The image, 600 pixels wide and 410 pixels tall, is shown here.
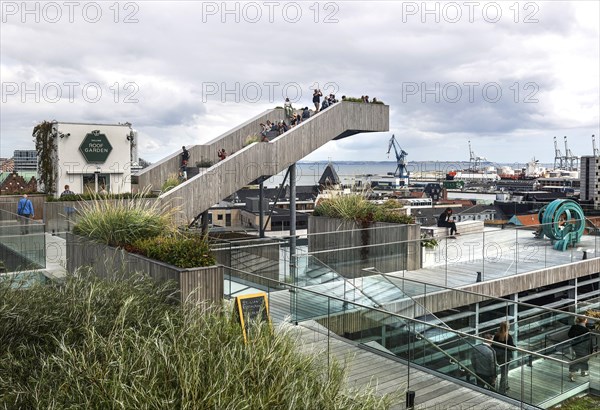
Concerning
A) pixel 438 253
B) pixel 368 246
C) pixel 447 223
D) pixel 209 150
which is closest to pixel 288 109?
pixel 209 150

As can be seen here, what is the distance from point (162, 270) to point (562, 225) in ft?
51.8

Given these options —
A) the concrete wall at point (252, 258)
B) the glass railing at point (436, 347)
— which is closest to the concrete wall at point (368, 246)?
the concrete wall at point (252, 258)

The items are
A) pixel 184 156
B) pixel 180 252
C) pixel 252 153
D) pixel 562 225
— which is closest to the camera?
pixel 180 252

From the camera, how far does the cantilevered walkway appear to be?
1697 centimetres

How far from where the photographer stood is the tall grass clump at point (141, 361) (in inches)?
230

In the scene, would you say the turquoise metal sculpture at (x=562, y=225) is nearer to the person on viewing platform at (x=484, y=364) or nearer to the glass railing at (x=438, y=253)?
the glass railing at (x=438, y=253)

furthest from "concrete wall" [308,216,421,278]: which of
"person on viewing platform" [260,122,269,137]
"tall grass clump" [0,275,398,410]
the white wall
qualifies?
the white wall

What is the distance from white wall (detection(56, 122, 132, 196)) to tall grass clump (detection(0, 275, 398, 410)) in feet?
46.8

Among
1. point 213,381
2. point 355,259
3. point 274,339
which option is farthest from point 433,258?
point 213,381

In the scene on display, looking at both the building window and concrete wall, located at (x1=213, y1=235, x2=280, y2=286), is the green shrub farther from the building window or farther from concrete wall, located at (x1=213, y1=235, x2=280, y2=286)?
the building window

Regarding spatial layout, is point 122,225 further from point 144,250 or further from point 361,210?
point 361,210

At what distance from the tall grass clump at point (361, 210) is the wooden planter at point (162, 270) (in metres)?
8.52

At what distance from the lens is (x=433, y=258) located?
16797 millimetres

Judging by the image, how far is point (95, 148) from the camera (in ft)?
74.9
